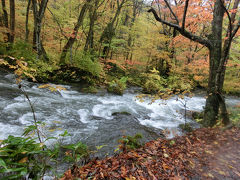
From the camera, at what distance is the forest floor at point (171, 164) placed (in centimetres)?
210

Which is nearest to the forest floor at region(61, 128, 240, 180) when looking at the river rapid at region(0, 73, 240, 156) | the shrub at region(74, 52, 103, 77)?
the river rapid at region(0, 73, 240, 156)

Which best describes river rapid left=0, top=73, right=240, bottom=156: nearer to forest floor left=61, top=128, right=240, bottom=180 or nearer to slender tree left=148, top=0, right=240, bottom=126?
forest floor left=61, top=128, right=240, bottom=180

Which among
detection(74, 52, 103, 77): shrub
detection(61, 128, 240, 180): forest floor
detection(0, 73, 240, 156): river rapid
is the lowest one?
detection(0, 73, 240, 156): river rapid

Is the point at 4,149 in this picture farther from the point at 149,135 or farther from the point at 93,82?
the point at 93,82

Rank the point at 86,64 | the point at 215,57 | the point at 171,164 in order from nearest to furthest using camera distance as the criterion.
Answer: the point at 171,164, the point at 215,57, the point at 86,64

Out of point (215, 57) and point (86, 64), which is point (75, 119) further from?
point (86, 64)

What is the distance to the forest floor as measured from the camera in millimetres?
2098

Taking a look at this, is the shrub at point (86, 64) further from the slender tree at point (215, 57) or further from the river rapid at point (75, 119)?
the slender tree at point (215, 57)

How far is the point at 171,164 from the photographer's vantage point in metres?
2.50

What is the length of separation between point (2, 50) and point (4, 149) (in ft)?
34.6

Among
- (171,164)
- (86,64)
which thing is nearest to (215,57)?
(171,164)

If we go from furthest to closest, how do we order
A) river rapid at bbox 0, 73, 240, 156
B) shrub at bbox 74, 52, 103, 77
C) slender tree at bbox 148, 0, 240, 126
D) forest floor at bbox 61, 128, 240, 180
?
shrub at bbox 74, 52, 103, 77, slender tree at bbox 148, 0, 240, 126, river rapid at bbox 0, 73, 240, 156, forest floor at bbox 61, 128, 240, 180

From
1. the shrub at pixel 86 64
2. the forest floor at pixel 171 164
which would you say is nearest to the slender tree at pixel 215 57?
the forest floor at pixel 171 164

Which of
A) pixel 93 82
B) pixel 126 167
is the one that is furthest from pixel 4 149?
pixel 93 82
